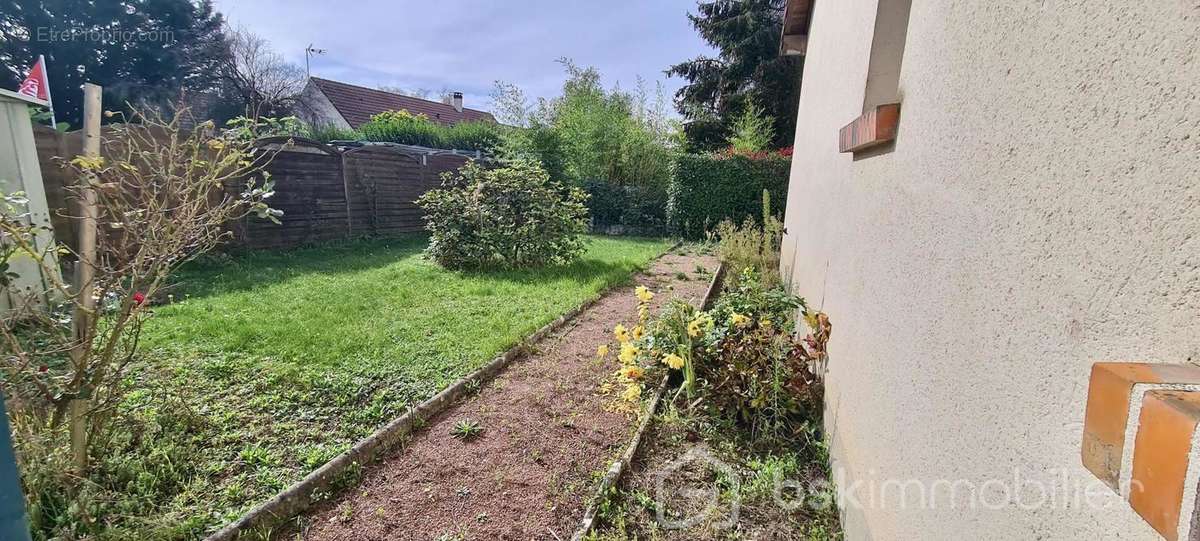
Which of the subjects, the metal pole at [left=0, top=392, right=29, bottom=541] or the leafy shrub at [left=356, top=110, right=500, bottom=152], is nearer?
the metal pole at [left=0, top=392, right=29, bottom=541]

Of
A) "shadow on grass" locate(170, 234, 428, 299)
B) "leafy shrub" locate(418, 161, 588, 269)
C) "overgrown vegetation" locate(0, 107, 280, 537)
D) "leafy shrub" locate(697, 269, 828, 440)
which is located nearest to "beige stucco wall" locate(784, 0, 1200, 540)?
"leafy shrub" locate(697, 269, 828, 440)

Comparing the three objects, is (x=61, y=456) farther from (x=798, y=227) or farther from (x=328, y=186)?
(x=328, y=186)

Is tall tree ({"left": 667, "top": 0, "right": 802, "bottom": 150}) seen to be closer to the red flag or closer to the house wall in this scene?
the house wall

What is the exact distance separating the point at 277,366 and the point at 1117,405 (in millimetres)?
4203

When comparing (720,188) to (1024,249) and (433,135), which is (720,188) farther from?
(1024,249)

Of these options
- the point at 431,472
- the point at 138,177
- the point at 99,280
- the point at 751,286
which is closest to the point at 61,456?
the point at 99,280

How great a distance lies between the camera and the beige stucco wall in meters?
0.65

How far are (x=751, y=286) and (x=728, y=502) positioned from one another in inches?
94.6

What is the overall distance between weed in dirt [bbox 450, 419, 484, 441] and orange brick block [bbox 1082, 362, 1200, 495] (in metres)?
2.71

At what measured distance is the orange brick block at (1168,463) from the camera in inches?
19.1

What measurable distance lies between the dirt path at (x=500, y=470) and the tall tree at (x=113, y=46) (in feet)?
72.9

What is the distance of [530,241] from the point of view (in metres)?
7.36

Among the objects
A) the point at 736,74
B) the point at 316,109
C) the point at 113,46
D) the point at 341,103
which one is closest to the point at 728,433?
the point at 736,74

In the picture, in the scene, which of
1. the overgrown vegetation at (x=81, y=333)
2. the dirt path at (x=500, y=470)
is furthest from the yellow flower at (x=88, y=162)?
the dirt path at (x=500, y=470)
